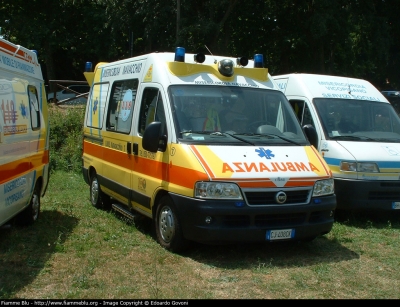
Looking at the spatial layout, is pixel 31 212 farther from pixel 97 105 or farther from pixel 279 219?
pixel 279 219

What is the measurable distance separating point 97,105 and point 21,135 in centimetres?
248

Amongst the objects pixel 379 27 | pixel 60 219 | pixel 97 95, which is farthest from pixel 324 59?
pixel 60 219

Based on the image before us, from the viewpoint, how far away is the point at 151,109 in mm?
7309

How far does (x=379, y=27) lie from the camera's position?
77.0 ft

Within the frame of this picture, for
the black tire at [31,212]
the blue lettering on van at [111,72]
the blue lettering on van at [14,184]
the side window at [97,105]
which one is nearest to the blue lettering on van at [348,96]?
the blue lettering on van at [111,72]

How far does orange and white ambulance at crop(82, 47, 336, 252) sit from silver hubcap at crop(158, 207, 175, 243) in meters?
0.01

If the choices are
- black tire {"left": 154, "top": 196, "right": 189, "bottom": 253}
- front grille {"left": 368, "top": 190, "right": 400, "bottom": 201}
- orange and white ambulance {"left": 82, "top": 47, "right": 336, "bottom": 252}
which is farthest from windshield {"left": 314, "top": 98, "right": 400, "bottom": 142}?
black tire {"left": 154, "top": 196, "right": 189, "bottom": 253}

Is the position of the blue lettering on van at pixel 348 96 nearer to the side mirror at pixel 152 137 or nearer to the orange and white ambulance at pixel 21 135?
the side mirror at pixel 152 137

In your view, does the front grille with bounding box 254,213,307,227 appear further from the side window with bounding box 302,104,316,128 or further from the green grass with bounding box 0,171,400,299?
the side window with bounding box 302,104,316,128

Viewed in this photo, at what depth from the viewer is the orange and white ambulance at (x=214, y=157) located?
6117mm

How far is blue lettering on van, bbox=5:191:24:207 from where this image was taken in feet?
21.5

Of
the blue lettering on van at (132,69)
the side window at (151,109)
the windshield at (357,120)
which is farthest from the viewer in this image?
the windshield at (357,120)

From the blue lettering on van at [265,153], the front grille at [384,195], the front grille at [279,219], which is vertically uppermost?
the blue lettering on van at [265,153]

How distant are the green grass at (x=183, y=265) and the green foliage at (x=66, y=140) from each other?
251 inches
